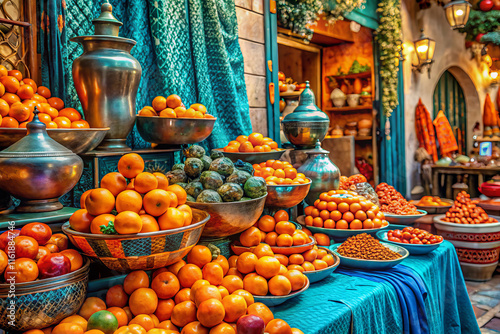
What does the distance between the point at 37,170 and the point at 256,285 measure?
84 centimetres

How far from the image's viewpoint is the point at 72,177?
1364mm

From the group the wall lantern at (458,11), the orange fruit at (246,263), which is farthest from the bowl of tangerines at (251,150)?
the wall lantern at (458,11)

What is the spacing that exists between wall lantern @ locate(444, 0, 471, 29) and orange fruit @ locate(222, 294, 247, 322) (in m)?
6.71

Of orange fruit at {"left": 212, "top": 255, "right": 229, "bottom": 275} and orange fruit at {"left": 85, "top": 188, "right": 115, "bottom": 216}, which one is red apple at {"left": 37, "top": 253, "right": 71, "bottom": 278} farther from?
orange fruit at {"left": 212, "top": 255, "right": 229, "bottom": 275}

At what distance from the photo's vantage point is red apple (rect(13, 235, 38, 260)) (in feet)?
3.41

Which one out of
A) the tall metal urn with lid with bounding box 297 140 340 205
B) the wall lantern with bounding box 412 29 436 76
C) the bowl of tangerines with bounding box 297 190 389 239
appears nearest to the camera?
the bowl of tangerines with bounding box 297 190 389 239

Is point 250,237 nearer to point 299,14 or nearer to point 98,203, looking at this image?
point 98,203

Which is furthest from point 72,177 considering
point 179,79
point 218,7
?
point 218,7

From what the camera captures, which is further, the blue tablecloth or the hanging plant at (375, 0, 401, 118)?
the hanging plant at (375, 0, 401, 118)

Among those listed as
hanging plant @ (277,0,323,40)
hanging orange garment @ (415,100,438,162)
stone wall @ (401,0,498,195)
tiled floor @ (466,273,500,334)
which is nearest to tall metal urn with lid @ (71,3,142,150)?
hanging plant @ (277,0,323,40)

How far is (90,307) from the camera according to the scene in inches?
43.7

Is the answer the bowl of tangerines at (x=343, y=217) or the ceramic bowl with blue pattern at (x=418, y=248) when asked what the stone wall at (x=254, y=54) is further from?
the ceramic bowl with blue pattern at (x=418, y=248)

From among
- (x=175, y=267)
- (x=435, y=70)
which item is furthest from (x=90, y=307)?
(x=435, y=70)

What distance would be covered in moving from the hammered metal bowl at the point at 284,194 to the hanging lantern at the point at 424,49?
5.38 metres
